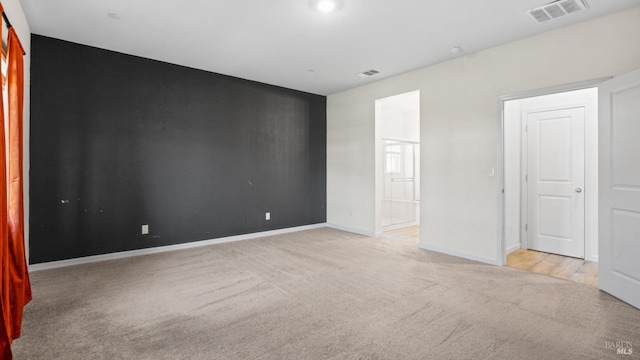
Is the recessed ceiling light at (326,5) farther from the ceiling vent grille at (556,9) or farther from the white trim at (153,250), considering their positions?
the white trim at (153,250)

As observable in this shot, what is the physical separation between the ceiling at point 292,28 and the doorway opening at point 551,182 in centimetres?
116

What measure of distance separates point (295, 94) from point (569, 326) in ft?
17.7

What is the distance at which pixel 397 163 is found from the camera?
6.76 metres

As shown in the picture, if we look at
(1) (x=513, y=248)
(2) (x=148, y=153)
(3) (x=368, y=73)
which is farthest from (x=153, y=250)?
(1) (x=513, y=248)

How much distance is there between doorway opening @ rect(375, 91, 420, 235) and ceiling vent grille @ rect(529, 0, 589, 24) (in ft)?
9.15

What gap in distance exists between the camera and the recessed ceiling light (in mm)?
2947

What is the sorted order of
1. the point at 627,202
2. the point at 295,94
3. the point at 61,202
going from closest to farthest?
1. the point at 627,202
2. the point at 61,202
3. the point at 295,94

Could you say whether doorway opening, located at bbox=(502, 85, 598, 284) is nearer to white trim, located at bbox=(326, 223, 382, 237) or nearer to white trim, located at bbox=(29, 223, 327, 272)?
white trim, located at bbox=(326, 223, 382, 237)

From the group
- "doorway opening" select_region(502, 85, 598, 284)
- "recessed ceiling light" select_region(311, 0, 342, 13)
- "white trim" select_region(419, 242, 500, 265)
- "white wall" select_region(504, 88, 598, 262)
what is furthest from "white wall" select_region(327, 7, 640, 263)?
"recessed ceiling light" select_region(311, 0, 342, 13)

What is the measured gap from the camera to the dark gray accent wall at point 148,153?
149 inches

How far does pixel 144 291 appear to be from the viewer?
307 cm

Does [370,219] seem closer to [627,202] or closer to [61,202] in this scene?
[627,202]

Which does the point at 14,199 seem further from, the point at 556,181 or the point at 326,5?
the point at 556,181

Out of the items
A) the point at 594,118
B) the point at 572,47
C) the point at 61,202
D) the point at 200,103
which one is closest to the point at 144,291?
the point at 61,202
